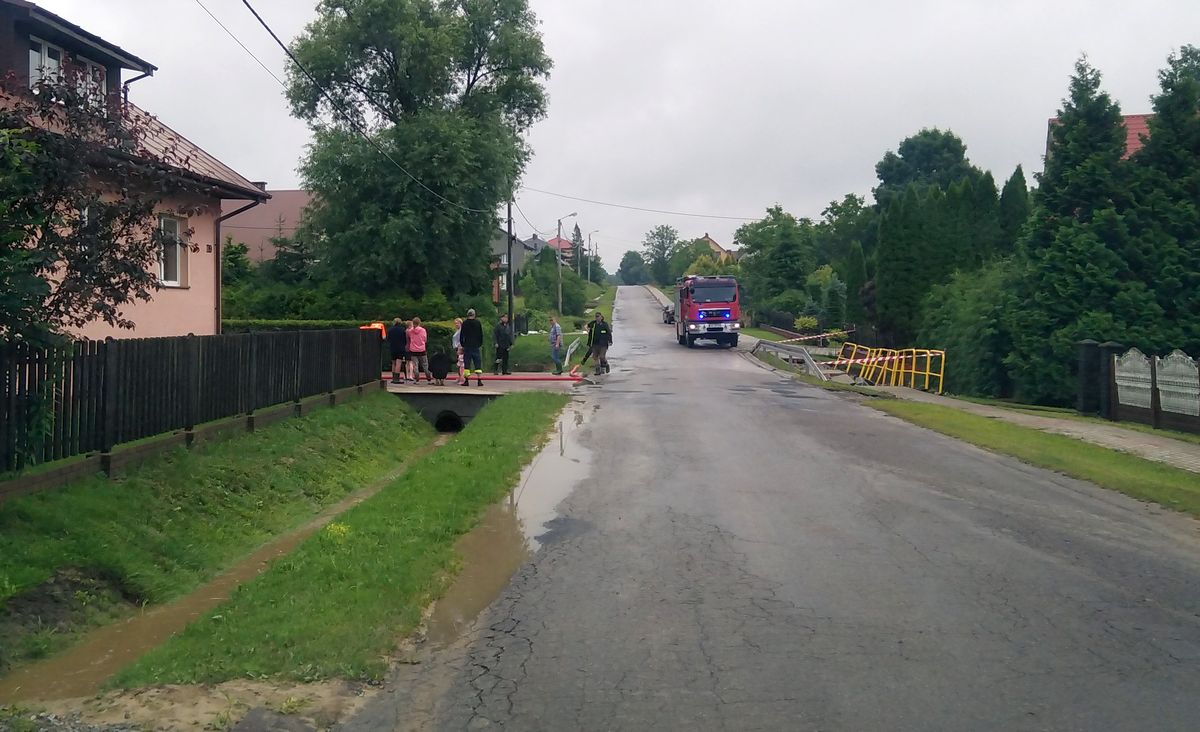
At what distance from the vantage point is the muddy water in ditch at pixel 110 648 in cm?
663

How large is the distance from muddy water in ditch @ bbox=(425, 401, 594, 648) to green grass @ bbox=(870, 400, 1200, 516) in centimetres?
642

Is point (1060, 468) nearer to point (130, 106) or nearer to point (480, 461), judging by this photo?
point (480, 461)

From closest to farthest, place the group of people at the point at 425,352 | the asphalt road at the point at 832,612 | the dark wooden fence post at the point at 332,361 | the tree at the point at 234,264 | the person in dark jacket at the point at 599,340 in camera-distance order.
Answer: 1. the asphalt road at the point at 832,612
2. the dark wooden fence post at the point at 332,361
3. the group of people at the point at 425,352
4. the person in dark jacket at the point at 599,340
5. the tree at the point at 234,264

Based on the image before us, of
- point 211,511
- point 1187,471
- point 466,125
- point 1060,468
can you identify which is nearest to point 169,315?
point 211,511

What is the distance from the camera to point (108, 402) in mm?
11375

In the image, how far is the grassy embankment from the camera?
26.6 ft

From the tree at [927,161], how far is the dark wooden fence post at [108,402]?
3033 inches

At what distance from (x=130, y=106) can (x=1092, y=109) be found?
2555cm

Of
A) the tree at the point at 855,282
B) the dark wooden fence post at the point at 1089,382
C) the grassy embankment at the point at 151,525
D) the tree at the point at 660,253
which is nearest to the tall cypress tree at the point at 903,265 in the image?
the tree at the point at 855,282

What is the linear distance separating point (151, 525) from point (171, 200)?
24.0 ft

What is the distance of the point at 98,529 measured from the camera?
968 cm

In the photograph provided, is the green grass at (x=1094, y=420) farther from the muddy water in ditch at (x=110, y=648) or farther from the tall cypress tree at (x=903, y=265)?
the tall cypress tree at (x=903, y=265)

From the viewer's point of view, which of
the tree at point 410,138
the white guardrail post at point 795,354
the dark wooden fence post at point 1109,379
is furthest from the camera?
the tree at point 410,138

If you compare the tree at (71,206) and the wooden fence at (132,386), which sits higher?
the tree at (71,206)
